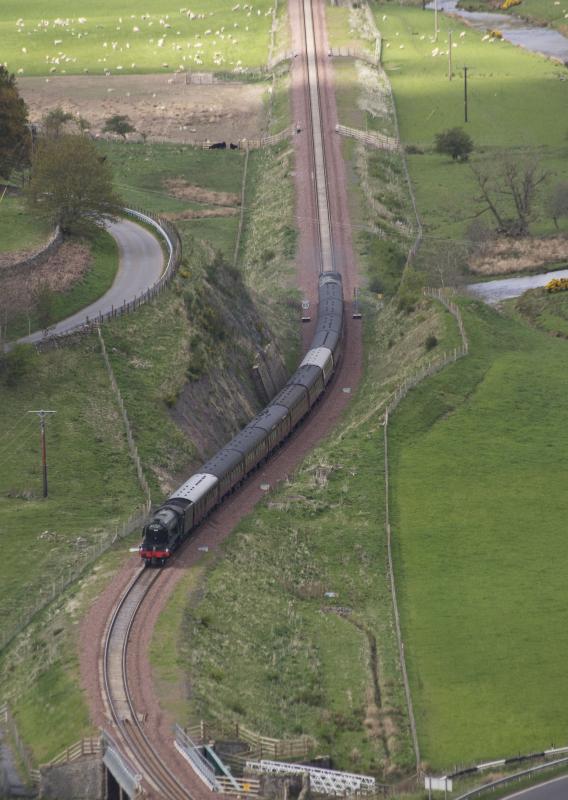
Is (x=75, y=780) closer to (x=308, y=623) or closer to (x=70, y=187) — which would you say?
(x=308, y=623)

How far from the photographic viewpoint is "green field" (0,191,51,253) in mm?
122875

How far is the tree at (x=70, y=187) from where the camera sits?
409ft

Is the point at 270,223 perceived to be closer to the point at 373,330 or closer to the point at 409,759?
→ the point at 373,330

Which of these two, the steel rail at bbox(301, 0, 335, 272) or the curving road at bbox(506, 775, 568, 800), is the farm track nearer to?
the steel rail at bbox(301, 0, 335, 272)

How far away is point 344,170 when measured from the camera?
177875mm

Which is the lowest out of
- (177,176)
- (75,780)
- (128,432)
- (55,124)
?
(75,780)

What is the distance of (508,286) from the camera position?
144000 mm

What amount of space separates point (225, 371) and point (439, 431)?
53.6 ft

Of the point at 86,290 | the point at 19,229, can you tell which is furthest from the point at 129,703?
the point at 19,229

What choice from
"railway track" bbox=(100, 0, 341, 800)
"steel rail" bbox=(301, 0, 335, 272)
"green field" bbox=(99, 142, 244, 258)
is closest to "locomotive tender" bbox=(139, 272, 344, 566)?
"railway track" bbox=(100, 0, 341, 800)

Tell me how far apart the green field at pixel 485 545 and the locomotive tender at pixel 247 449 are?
682 cm

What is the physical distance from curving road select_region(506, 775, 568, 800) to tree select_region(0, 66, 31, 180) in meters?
88.3

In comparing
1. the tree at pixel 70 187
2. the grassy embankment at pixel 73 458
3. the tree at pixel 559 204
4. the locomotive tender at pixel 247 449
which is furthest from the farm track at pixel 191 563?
the tree at pixel 559 204

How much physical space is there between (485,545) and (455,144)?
105 metres
